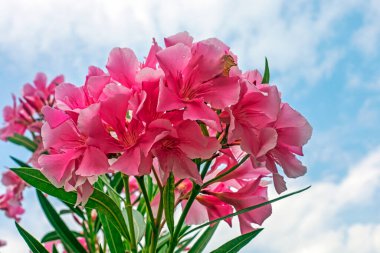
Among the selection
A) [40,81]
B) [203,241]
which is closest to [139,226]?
[203,241]

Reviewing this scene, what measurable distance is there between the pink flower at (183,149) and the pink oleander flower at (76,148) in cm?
9

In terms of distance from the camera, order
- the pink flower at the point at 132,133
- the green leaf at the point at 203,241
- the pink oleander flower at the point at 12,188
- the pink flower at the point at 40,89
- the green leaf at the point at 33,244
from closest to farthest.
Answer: the pink flower at the point at 132,133 → the green leaf at the point at 33,244 → the green leaf at the point at 203,241 → the pink flower at the point at 40,89 → the pink oleander flower at the point at 12,188

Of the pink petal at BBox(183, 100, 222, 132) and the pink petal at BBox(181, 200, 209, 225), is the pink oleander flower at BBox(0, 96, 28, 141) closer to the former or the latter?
the pink petal at BBox(181, 200, 209, 225)

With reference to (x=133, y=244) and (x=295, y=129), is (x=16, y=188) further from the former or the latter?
(x=295, y=129)

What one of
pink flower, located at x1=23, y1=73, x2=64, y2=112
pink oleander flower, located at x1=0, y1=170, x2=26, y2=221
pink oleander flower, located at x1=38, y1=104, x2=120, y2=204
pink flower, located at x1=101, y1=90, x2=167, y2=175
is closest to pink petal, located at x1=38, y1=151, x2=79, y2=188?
pink oleander flower, located at x1=38, y1=104, x2=120, y2=204

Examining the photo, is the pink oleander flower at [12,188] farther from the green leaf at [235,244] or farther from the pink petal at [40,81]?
the green leaf at [235,244]

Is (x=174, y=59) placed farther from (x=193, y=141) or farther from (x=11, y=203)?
(x=11, y=203)

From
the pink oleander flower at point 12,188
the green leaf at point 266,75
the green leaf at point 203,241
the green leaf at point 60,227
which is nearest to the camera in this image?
the green leaf at point 266,75

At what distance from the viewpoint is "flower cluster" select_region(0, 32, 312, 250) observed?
3.02 feet

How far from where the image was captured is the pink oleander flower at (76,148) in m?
0.93

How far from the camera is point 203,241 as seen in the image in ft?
5.09

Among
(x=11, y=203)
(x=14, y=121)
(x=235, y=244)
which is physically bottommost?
(x=235, y=244)

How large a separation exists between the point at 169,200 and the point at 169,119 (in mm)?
255

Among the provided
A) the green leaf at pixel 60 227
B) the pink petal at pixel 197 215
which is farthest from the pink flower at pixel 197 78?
the green leaf at pixel 60 227
